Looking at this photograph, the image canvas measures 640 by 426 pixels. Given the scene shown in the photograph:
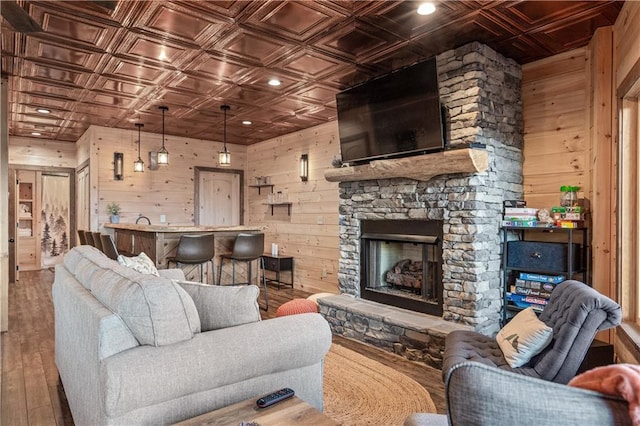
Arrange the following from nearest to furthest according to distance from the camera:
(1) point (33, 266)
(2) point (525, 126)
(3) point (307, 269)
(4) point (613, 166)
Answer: (4) point (613, 166)
(2) point (525, 126)
(3) point (307, 269)
(1) point (33, 266)

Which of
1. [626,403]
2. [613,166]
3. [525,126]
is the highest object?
[525,126]

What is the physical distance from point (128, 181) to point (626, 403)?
7.03 metres

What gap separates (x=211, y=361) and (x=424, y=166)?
247 cm

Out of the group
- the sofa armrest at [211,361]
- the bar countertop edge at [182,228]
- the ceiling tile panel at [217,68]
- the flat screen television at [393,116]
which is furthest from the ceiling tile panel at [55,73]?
the sofa armrest at [211,361]

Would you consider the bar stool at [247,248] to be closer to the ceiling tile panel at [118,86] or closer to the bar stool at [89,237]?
the bar stool at [89,237]

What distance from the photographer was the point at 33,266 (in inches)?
324

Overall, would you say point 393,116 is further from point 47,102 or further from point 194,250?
point 47,102

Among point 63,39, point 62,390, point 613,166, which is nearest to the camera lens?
point 62,390

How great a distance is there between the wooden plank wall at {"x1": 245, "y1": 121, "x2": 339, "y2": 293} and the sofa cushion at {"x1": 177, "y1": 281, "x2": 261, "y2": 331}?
3.96 m

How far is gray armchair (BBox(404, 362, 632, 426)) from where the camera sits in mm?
839

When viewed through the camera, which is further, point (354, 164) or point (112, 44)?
point (354, 164)

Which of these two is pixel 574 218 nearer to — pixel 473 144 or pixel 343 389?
pixel 473 144

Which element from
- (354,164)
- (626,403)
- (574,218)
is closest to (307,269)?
(354,164)

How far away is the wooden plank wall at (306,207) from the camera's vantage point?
6031 millimetres
